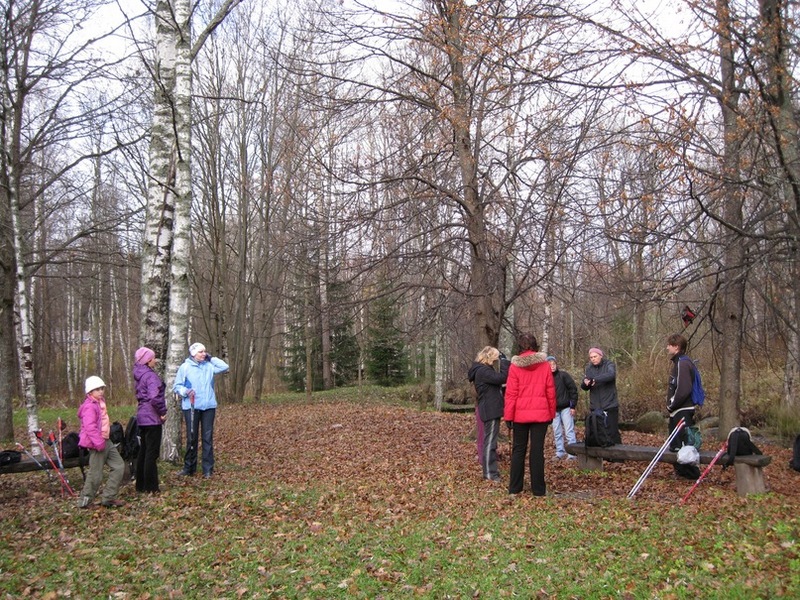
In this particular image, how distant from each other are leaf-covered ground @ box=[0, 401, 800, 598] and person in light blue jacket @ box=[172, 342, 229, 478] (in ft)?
1.18

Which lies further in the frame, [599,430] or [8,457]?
[599,430]

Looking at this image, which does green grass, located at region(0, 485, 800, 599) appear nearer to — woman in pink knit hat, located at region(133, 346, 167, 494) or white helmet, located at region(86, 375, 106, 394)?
woman in pink knit hat, located at region(133, 346, 167, 494)

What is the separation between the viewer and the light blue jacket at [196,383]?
916 cm

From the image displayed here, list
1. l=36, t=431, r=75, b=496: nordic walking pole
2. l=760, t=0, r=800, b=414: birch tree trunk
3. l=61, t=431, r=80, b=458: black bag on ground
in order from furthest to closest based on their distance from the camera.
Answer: l=61, t=431, r=80, b=458: black bag on ground, l=36, t=431, r=75, b=496: nordic walking pole, l=760, t=0, r=800, b=414: birch tree trunk

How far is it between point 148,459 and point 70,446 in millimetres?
997

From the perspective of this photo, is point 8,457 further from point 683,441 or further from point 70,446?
point 683,441

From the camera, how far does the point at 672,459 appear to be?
818 centimetres

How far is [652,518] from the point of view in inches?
263

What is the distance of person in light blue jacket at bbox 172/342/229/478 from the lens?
9.16 meters

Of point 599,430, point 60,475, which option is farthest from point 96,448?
point 599,430

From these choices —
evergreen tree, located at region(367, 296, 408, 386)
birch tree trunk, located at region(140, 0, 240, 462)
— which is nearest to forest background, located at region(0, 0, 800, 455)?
birch tree trunk, located at region(140, 0, 240, 462)

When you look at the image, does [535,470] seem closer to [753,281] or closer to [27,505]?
[753,281]

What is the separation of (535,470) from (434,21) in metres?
6.74

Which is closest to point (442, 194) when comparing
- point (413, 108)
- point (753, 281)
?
point (413, 108)
